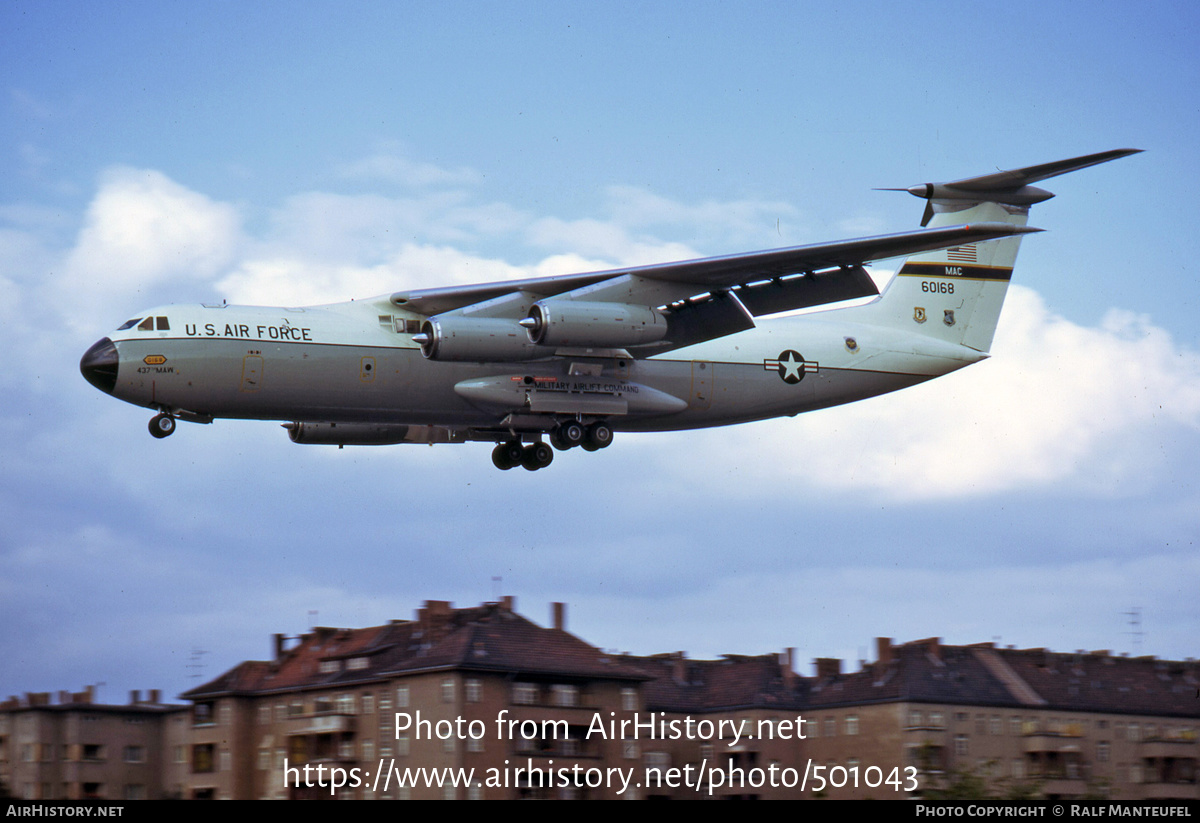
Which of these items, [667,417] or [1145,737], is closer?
[667,417]

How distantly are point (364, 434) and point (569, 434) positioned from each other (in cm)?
443

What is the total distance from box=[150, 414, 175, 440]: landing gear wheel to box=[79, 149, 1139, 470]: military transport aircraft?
2 cm

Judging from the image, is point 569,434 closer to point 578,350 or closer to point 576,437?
point 576,437

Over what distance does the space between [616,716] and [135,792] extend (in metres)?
A: 16.2

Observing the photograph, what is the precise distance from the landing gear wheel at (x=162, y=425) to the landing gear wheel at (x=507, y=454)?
646cm

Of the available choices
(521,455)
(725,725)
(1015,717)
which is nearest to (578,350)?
(521,455)

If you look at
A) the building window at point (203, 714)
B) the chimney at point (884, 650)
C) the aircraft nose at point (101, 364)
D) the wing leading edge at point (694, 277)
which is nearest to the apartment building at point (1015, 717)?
the chimney at point (884, 650)

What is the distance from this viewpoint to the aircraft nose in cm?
2334

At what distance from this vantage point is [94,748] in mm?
50156

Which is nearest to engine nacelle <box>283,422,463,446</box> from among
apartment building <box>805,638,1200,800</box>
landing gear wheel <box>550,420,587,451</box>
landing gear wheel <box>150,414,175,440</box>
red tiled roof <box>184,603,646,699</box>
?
landing gear wheel <box>550,420,587,451</box>

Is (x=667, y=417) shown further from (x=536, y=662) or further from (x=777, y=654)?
(x=777, y=654)

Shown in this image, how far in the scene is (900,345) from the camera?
28766mm

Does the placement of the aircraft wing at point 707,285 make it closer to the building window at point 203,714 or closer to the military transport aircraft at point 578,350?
the military transport aircraft at point 578,350
